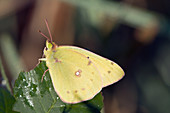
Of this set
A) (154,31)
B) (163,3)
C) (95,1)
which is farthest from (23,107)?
(163,3)

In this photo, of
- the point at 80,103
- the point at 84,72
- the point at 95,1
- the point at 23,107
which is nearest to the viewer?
the point at 23,107

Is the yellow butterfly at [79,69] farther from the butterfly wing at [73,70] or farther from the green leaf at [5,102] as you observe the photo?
the green leaf at [5,102]

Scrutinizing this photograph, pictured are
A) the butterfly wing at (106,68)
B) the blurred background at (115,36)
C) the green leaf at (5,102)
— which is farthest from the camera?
the blurred background at (115,36)

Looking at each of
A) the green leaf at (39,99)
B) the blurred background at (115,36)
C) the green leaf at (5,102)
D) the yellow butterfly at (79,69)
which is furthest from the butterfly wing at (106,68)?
the blurred background at (115,36)

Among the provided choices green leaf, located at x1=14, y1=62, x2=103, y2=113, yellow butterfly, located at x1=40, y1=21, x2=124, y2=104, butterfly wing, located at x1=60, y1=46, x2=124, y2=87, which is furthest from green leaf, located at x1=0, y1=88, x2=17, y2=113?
butterfly wing, located at x1=60, y1=46, x2=124, y2=87

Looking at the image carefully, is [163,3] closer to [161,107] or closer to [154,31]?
[154,31]

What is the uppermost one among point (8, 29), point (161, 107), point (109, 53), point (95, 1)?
point (95, 1)

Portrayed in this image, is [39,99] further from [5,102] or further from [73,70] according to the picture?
[73,70]
